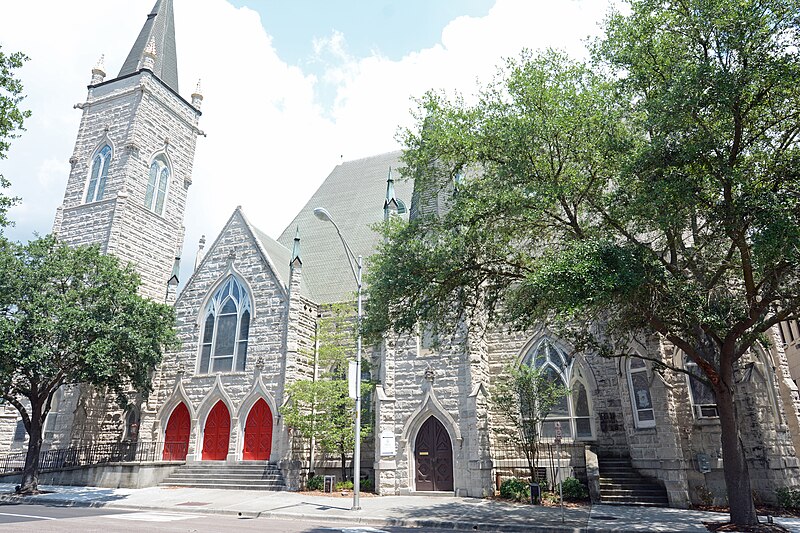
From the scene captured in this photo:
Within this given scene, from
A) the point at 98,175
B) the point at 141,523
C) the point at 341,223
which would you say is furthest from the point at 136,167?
the point at 141,523

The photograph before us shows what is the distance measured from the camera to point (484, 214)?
40.5ft

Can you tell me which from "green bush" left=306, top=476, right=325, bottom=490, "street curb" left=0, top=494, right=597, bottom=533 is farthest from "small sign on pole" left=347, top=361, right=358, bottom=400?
"green bush" left=306, top=476, right=325, bottom=490

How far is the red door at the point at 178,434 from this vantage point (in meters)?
22.6

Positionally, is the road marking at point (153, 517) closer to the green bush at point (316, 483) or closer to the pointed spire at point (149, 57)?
the green bush at point (316, 483)

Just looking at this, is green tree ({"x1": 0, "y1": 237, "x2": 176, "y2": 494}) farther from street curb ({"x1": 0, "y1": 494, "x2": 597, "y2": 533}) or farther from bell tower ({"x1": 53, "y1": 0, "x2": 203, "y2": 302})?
bell tower ({"x1": 53, "y1": 0, "x2": 203, "y2": 302})

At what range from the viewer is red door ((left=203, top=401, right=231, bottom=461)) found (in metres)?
21.9

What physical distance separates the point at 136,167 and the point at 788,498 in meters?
30.0

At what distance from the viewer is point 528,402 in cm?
1636

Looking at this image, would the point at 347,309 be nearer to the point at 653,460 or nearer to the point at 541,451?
the point at 541,451

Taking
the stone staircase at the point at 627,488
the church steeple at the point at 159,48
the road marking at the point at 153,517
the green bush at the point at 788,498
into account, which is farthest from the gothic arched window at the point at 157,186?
the green bush at the point at 788,498

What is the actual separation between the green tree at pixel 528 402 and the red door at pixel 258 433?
955cm

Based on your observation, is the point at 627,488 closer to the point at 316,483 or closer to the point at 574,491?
the point at 574,491

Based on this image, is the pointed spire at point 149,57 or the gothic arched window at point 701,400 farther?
the pointed spire at point 149,57

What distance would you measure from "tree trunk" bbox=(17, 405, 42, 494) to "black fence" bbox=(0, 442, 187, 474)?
9.83 ft
